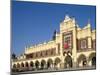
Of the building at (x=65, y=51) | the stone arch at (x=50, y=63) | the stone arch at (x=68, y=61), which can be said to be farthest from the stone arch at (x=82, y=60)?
the stone arch at (x=50, y=63)

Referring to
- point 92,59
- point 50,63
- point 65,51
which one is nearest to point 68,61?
point 65,51

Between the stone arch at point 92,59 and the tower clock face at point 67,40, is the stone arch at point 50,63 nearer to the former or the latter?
the tower clock face at point 67,40

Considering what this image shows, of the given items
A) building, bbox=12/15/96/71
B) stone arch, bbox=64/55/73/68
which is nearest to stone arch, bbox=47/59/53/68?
building, bbox=12/15/96/71

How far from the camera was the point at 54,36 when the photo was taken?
120 inches

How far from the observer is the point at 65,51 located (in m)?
3.13

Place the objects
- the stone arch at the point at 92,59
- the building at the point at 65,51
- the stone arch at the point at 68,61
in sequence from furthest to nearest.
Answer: the stone arch at the point at 92,59
the stone arch at the point at 68,61
the building at the point at 65,51

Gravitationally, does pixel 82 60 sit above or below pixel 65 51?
below

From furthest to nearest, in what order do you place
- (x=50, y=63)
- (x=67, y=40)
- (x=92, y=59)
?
(x=92, y=59)
(x=67, y=40)
(x=50, y=63)

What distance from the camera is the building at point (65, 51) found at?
116 inches

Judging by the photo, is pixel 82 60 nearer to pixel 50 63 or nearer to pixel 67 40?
pixel 67 40

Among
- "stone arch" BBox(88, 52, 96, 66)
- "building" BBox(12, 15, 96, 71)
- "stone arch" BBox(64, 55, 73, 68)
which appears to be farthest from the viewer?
"stone arch" BBox(88, 52, 96, 66)

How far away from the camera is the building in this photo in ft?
9.64

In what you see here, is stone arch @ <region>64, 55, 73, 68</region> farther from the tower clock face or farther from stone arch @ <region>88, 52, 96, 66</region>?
stone arch @ <region>88, 52, 96, 66</region>

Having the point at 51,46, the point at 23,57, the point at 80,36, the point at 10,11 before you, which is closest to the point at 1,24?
the point at 10,11
